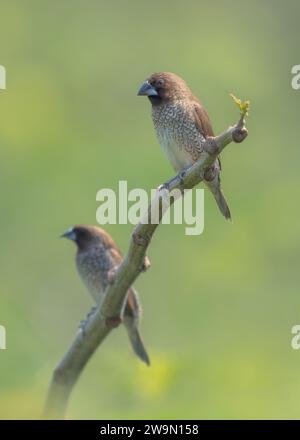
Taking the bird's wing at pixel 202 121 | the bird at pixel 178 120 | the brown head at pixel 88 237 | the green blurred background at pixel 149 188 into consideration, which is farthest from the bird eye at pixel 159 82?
the brown head at pixel 88 237

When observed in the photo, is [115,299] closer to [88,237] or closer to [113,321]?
[113,321]

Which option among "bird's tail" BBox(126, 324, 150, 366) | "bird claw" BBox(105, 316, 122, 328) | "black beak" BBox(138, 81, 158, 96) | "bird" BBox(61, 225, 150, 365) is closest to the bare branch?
"bird claw" BBox(105, 316, 122, 328)

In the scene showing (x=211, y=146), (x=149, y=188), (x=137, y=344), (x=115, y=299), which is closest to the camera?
(x=211, y=146)

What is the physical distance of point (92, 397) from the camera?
8.40 m

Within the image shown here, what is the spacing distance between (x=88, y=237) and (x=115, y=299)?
4276mm

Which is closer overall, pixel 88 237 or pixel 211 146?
pixel 211 146

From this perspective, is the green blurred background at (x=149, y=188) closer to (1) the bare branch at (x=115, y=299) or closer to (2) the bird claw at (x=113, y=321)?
(1) the bare branch at (x=115, y=299)

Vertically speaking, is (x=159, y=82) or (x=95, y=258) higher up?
(x=159, y=82)

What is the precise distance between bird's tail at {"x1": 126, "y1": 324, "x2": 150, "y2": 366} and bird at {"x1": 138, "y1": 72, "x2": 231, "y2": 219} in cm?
141

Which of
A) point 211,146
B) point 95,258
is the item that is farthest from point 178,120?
point 95,258

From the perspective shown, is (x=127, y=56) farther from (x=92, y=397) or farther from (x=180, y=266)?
(x=92, y=397)

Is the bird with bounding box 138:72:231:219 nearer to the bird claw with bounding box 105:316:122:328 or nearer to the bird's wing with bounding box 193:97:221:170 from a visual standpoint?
the bird's wing with bounding box 193:97:221:170

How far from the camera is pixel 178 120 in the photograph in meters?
7.66
